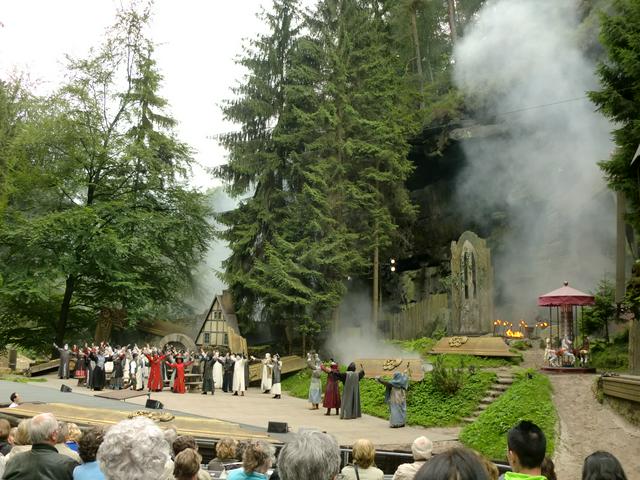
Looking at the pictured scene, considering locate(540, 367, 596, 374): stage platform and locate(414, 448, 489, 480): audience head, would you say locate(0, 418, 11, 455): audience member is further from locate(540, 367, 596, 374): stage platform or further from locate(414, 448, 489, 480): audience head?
locate(540, 367, 596, 374): stage platform

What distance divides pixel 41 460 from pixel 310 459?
6.80ft

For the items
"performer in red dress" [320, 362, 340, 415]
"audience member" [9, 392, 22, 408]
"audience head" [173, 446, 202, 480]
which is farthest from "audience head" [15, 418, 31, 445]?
"performer in red dress" [320, 362, 340, 415]

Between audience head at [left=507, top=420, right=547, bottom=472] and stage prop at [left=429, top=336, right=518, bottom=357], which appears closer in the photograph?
audience head at [left=507, top=420, right=547, bottom=472]

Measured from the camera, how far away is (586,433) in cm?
1447

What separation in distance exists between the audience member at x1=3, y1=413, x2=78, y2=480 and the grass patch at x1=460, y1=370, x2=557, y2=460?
11193mm

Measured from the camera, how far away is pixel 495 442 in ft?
48.1

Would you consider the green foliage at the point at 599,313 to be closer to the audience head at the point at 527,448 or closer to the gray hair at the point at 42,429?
the audience head at the point at 527,448

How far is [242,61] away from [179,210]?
8.72 meters

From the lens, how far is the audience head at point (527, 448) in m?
3.88

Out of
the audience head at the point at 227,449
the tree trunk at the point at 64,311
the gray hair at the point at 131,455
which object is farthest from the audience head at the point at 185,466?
the tree trunk at the point at 64,311

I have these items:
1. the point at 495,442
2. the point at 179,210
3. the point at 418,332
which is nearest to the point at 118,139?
the point at 179,210

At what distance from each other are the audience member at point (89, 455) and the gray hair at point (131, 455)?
1117mm

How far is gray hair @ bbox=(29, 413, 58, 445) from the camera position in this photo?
14.8 feet

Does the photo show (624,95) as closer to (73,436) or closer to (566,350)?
(566,350)
